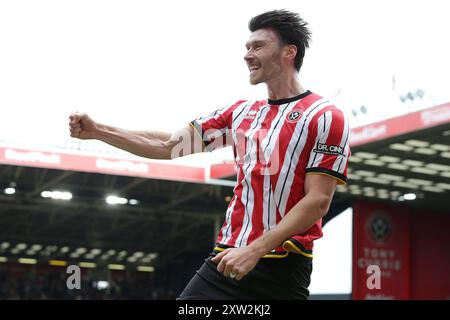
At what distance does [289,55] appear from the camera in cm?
431

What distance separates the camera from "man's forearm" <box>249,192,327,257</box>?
3.74 m

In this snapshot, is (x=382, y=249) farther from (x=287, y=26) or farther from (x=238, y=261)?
(x=238, y=261)

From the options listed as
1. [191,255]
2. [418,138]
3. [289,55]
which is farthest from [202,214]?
[289,55]

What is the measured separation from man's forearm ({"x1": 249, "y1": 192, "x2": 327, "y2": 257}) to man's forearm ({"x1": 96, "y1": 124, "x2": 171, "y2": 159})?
95 cm

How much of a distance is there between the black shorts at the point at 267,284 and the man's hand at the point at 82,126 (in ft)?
2.94

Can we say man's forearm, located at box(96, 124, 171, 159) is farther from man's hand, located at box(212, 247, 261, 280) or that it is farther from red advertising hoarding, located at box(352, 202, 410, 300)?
red advertising hoarding, located at box(352, 202, 410, 300)

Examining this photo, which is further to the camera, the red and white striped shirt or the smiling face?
the smiling face

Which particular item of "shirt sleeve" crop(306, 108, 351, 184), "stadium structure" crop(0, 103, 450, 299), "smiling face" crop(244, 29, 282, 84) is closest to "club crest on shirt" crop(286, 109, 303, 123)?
"shirt sleeve" crop(306, 108, 351, 184)

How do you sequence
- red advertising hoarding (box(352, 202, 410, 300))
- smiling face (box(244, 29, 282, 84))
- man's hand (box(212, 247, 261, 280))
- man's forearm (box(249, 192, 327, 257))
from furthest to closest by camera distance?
red advertising hoarding (box(352, 202, 410, 300)) < smiling face (box(244, 29, 282, 84)) < man's forearm (box(249, 192, 327, 257)) < man's hand (box(212, 247, 261, 280))

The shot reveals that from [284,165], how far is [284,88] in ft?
1.50

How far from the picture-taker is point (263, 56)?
4242mm

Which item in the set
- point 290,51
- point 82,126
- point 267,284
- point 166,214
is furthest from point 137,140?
point 166,214
